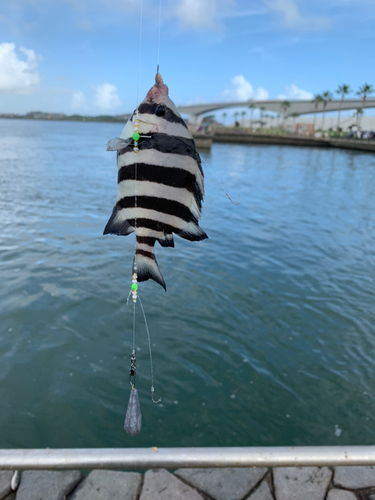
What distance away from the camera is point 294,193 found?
80.8 ft

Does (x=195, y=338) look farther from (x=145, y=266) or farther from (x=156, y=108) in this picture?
(x=156, y=108)

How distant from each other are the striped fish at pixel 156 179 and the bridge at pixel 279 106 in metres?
105

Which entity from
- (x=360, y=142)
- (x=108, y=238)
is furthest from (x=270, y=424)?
(x=360, y=142)

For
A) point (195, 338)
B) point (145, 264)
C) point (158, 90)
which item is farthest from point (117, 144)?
point (195, 338)

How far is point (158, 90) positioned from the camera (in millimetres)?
2113

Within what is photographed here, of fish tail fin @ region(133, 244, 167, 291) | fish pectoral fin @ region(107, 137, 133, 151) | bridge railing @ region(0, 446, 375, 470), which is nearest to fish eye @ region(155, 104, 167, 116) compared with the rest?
fish pectoral fin @ region(107, 137, 133, 151)

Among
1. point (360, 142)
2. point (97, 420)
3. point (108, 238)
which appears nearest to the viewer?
point (97, 420)

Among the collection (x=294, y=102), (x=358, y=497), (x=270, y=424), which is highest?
(x=294, y=102)

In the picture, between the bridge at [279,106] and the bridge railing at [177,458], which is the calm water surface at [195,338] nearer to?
the bridge railing at [177,458]

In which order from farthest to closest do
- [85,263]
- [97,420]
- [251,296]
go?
[85,263]
[251,296]
[97,420]

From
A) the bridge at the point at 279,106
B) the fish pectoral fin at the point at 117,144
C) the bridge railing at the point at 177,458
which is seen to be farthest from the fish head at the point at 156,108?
the bridge at the point at 279,106

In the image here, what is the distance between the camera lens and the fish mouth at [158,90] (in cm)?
210

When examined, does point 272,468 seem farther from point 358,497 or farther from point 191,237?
point 191,237

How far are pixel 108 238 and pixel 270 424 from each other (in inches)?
356
